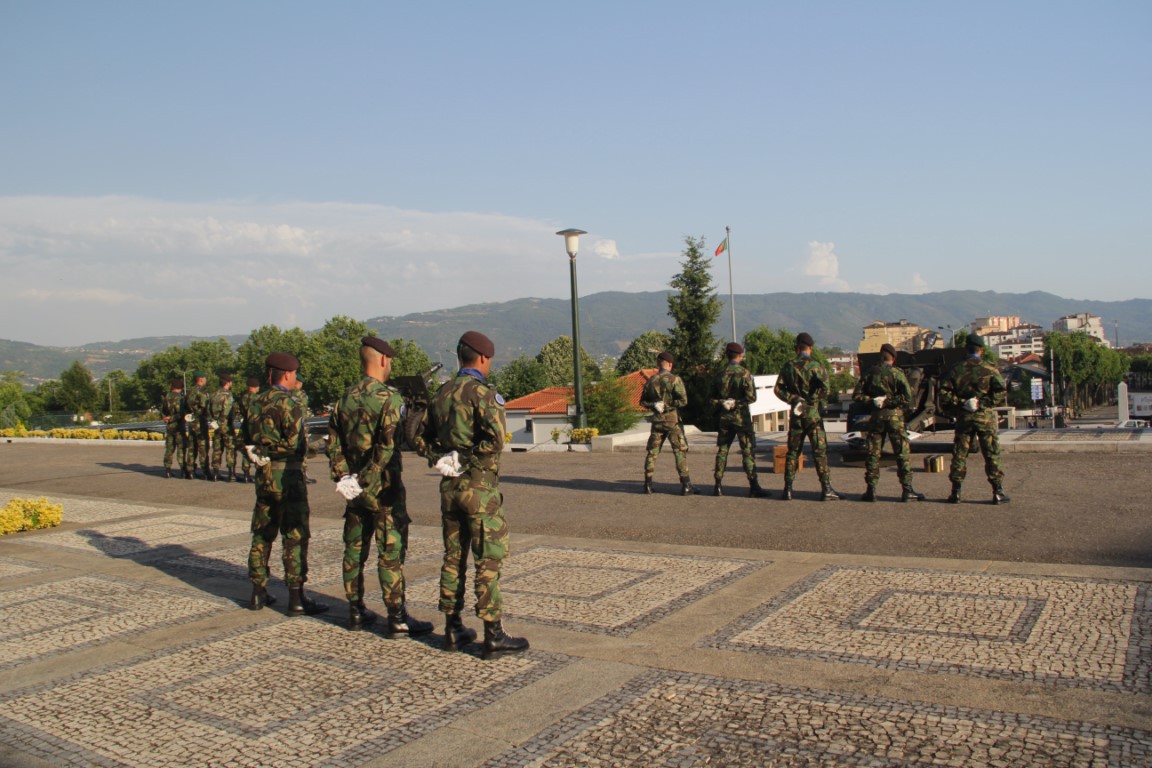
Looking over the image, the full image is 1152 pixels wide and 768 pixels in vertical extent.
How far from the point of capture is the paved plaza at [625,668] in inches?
178

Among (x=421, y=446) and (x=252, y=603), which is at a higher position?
(x=421, y=446)

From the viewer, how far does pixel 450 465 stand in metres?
5.90

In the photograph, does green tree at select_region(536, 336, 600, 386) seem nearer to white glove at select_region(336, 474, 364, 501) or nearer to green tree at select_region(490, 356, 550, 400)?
green tree at select_region(490, 356, 550, 400)

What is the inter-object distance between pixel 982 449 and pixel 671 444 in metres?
4.13

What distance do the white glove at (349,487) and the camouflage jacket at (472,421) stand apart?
0.74 m

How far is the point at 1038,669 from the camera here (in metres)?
5.29

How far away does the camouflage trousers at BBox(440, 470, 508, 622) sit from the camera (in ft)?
19.7

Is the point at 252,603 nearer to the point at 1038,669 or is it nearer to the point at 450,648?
the point at 450,648

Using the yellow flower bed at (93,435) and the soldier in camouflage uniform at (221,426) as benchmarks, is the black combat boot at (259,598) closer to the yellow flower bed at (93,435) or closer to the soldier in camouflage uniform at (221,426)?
the soldier in camouflage uniform at (221,426)

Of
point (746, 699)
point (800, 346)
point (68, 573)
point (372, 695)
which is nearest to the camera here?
point (746, 699)

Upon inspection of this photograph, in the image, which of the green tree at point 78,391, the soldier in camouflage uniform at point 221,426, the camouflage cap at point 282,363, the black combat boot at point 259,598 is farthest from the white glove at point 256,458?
the green tree at point 78,391

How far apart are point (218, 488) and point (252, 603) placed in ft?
34.0

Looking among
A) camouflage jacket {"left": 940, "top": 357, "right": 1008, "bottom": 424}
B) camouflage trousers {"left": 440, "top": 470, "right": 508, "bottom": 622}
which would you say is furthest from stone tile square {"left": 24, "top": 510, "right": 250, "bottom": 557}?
camouflage jacket {"left": 940, "top": 357, "right": 1008, "bottom": 424}

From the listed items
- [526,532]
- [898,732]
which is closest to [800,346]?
[526,532]
